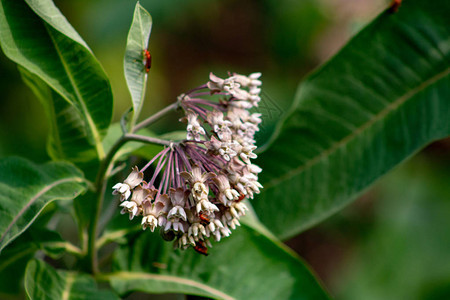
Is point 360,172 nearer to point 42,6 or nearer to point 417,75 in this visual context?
A: point 417,75

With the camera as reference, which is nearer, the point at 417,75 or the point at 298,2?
the point at 417,75

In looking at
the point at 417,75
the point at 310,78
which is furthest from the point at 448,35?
the point at 310,78

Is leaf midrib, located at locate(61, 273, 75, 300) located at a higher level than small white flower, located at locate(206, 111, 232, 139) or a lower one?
lower

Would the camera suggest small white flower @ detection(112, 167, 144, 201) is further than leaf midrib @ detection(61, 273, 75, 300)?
No

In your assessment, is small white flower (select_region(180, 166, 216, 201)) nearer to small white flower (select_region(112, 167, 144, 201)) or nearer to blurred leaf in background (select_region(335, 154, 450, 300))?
small white flower (select_region(112, 167, 144, 201))

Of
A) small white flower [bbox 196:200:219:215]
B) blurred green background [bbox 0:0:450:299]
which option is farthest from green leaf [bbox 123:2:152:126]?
blurred green background [bbox 0:0:450:299]

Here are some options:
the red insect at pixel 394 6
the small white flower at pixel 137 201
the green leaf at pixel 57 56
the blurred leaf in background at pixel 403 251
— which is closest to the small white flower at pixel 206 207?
the small white flower at pixel 137 201
